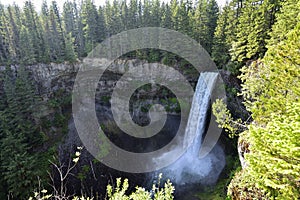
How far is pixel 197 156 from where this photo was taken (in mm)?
21625

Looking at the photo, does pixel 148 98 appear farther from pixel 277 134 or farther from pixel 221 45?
pixel 277 134

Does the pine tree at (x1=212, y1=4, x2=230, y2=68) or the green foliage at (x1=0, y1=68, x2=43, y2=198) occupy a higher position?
the pine tree at (x1=212, y1=4, x2=230, y2=68)

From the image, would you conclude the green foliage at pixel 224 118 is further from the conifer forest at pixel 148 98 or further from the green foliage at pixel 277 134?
the green foliage at pixel 277 134

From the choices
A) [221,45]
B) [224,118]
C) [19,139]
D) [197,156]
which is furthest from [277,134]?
[19,139]

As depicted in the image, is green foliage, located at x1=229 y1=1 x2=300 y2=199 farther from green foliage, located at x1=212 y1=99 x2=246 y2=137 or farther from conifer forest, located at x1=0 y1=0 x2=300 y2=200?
green foliage, located at x1=212 y1=99 x2=246 y2=137

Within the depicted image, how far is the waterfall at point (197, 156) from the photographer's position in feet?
64.5

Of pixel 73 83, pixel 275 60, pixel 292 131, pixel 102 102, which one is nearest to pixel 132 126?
pixel 102 102

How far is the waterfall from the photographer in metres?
19.7

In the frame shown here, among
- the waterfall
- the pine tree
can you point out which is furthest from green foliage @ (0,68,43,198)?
the pine tree

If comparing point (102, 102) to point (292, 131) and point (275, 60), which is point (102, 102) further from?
point (292, 131)

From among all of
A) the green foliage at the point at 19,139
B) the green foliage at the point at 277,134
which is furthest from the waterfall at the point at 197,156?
the green foliage at the point at 19,139

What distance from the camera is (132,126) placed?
26.8 m

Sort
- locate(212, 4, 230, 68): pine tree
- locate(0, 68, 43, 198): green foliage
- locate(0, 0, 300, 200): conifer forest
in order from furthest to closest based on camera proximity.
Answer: locate(212, 4, 230, 68): pine tree → locate(0, 68, 43, 198): green foliage → locate(0, 0, 300, 200): conifer forest

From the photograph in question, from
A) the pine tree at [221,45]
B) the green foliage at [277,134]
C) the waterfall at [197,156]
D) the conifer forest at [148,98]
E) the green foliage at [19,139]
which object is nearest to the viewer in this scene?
the green foliage at [277,134]
